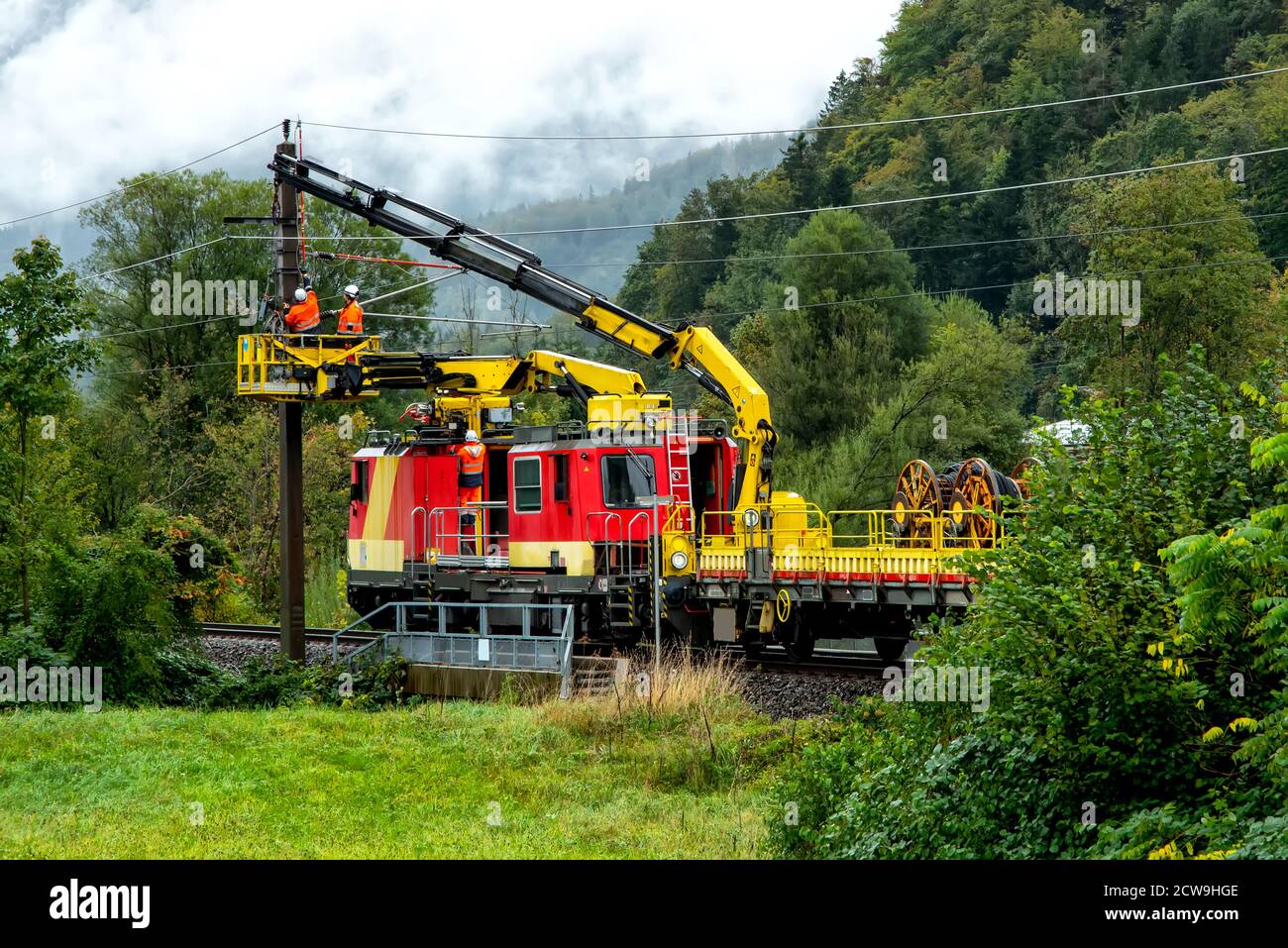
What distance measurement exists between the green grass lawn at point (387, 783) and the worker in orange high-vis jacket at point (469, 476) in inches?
267

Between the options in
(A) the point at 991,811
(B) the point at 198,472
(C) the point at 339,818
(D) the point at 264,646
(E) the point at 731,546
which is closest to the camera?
(A) the point at 991,811

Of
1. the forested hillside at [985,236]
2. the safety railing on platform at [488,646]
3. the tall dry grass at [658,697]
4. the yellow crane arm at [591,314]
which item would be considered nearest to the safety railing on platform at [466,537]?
the safety railing on platform at [488,646]

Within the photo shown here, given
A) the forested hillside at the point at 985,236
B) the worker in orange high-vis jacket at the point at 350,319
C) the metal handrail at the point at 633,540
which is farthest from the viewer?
the forested hillside at the point at 985,236

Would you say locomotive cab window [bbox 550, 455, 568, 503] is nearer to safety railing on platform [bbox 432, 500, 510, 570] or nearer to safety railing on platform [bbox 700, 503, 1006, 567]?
safety railing on platform [bbox 432, 500, 510, 570]

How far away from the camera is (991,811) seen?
1078 centimetres

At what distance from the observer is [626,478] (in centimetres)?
2378

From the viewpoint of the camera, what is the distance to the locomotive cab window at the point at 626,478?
23.7 metres

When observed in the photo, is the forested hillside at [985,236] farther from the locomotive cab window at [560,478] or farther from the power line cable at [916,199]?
the locomotive cab window at [560,478]

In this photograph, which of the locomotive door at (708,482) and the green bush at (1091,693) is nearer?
the green bush at (1091,693)

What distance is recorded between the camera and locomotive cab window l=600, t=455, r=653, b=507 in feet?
77.7

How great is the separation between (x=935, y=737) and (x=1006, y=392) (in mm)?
33308
